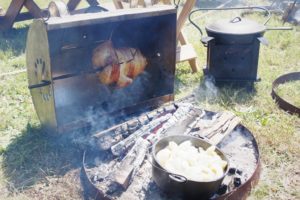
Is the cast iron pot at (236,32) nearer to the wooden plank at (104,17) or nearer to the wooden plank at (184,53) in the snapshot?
the wooden plank at (184,53)

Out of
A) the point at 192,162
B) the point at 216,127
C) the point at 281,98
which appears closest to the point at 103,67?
the point at 216,127

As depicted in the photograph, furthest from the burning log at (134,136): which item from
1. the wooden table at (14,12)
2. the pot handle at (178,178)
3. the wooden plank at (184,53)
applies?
the wooden table at (14,12)

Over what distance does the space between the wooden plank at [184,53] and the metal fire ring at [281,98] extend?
4.22 feet

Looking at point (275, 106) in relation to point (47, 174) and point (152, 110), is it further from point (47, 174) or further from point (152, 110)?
point (47, 174)

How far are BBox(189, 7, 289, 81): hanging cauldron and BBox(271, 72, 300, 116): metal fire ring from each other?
1.23 ft

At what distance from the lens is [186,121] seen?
3.62m

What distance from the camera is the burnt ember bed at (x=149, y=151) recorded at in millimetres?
2844

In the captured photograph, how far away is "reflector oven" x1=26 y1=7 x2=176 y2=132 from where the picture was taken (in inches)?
132

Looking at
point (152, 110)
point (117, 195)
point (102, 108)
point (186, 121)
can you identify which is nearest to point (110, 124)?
point (102, 108)

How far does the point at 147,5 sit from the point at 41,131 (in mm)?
1806

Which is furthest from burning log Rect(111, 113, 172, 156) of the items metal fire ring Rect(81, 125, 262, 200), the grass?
the grass

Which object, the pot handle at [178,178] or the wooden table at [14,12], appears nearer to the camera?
the pot handle at [178,178]

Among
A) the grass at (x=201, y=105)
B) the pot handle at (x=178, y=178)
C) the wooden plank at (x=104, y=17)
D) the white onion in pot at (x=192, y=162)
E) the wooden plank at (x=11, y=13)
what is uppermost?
the wooden plank at (x=104, y=17)

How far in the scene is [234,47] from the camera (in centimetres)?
459
